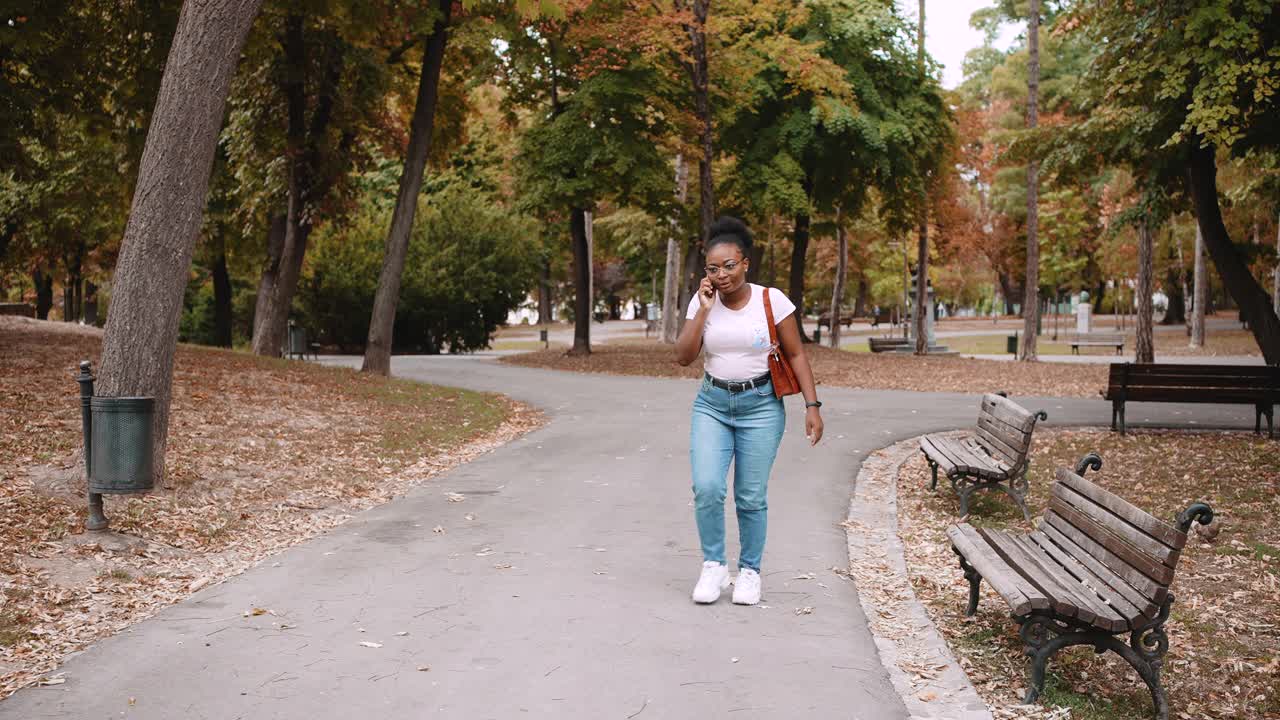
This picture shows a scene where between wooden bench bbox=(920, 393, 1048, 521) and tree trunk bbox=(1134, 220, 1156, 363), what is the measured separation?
18.9 meters

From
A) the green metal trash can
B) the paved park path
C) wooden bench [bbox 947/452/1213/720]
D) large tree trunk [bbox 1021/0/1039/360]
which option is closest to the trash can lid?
the green metal trash can

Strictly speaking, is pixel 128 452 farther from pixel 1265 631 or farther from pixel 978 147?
pixel 978 147

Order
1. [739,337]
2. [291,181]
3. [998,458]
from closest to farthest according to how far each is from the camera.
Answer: [739,337]
[998,458]
[291,181]

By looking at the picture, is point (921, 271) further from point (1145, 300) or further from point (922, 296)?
point (1145, 300)

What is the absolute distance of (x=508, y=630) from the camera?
534 cm

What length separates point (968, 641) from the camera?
5.51 metres

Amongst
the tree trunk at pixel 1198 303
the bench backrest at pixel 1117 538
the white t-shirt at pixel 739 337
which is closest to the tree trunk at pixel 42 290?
the tree trunk at pixel 1198 303

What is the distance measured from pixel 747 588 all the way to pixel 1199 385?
10066 millimetres

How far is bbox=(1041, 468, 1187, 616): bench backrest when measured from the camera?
4422mm

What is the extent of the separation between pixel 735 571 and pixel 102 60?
15.9 m

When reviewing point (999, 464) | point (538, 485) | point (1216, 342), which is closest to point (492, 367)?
point (538, 485)

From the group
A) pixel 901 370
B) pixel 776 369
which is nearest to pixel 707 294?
pixel 776 369

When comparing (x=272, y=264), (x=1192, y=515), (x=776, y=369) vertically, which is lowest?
(x=1192, y=515)

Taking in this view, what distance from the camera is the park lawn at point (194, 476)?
6.04 m
